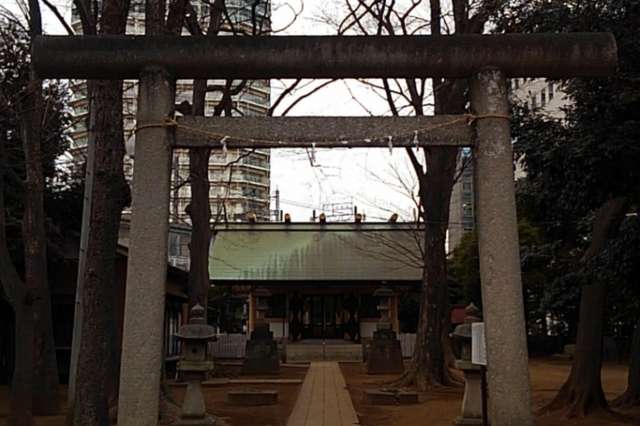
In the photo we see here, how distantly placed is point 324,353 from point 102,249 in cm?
2614

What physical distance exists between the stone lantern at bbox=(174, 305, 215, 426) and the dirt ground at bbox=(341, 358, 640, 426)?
11.6 feet

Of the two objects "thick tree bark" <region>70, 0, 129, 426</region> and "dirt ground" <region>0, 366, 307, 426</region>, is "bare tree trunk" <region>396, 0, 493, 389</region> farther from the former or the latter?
"thick tree bark" <region>70, 0, 129, 426</region>

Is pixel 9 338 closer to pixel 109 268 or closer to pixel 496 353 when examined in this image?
pixel 109 268

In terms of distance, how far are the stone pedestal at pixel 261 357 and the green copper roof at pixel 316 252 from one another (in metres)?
8.05

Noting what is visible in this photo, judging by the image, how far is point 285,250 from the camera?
38.8 meters

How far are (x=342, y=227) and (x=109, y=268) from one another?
30.7 m

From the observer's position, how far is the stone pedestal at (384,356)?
2680 centimetres

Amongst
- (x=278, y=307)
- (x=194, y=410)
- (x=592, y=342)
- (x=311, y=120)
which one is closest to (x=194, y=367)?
(x=194, y=410)

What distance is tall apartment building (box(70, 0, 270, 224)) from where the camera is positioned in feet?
64.1

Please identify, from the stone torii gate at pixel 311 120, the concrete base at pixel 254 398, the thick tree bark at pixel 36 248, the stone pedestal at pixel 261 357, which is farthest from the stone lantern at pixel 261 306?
the stone torii gate at pixel 311 120

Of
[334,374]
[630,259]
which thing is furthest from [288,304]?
[630,259]

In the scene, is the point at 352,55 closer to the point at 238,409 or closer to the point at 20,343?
the point at 20,343

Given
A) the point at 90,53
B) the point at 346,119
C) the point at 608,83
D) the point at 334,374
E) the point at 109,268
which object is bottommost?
the point at 334,374

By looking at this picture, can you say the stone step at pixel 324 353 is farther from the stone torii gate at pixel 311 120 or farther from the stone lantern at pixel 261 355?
the stone torii gate at pixel 311 120
